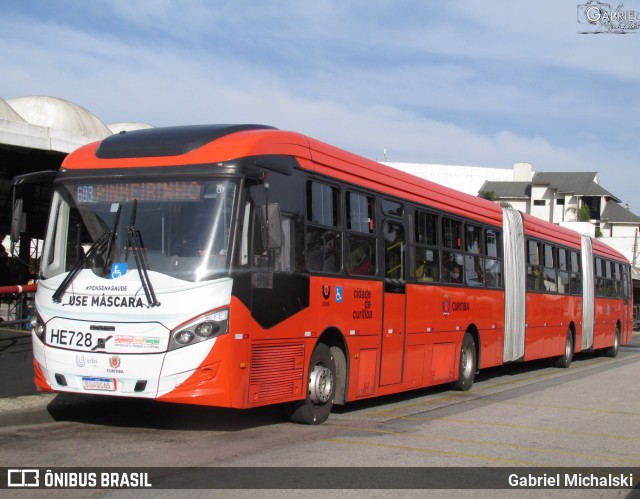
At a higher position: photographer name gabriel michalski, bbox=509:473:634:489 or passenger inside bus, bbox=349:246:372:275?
passenger inside bus, bbox=349:246:372:275

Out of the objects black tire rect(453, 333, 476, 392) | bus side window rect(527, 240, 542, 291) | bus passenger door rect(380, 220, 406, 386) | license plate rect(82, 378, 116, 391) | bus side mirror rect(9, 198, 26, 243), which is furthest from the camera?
bus side window rect(527, 240, 542, 291)

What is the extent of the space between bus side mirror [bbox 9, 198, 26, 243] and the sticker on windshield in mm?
1415

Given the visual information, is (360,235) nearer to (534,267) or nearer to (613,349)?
(534,267)

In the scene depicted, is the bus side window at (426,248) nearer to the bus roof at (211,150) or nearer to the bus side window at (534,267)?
the bus roof at (211,150)

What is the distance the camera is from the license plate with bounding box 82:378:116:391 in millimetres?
8281

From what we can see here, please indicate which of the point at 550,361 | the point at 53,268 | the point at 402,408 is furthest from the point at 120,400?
the point at 550,361

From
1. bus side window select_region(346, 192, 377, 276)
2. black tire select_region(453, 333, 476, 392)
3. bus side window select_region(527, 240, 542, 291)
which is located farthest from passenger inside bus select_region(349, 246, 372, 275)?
bus side window select_region(527, 240, 542, 291)

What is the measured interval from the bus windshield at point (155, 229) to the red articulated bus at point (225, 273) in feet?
0.05

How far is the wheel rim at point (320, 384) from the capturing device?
9711mm

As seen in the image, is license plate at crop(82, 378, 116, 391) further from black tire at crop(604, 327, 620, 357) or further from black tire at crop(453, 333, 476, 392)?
black tire at crop(604, 327, 620, 357)

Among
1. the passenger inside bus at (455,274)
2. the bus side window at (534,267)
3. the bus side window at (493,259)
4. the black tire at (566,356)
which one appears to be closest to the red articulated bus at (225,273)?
the passenger inside bus at (455,274)

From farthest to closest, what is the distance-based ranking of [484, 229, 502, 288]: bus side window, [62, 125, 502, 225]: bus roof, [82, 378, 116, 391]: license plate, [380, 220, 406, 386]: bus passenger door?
[484, 229, 502, 288]: bus side window, [380, 220, 406, 386]: bus passenger door, [62, 125, 502, 225]: bus roof, [82, 378, 116, 391]: license plate

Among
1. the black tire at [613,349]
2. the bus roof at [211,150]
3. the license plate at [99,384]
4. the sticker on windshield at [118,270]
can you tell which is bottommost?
the black tire at [613,349]

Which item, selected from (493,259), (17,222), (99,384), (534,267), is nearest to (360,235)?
(99,384)
